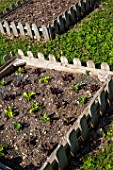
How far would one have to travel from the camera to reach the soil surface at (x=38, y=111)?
7.33 metres

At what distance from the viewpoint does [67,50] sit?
1094 centimetres

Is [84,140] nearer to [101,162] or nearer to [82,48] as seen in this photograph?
[101,162]

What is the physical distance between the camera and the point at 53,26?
12.1 metres

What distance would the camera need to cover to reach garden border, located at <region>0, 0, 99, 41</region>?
12102 mm

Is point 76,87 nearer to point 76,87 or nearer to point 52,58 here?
point 76,87

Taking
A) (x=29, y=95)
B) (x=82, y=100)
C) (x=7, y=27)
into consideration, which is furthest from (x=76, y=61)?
(x=7, y=27)

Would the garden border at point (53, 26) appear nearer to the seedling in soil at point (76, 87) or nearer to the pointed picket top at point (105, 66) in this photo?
the seedling in soil at point (76, 87)

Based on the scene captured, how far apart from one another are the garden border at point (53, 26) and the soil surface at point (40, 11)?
2.11 ft

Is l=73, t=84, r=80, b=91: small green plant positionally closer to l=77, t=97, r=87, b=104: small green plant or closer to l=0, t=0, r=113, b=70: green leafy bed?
l=77, t=97, r=87, b=104: small green plant

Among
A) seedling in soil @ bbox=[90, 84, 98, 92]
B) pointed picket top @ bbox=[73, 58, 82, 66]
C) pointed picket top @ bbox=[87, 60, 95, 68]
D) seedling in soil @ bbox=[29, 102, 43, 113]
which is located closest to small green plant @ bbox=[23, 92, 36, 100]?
seedling in soil @ bbox=[29, 102, 43, 113]

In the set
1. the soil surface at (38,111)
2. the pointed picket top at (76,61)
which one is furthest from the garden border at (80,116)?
the soil surface at (38,111)

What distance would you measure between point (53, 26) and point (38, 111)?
4759 mm

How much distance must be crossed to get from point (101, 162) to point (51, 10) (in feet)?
30.2

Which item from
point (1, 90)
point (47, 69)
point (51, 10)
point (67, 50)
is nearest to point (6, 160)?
point (1, 90)
